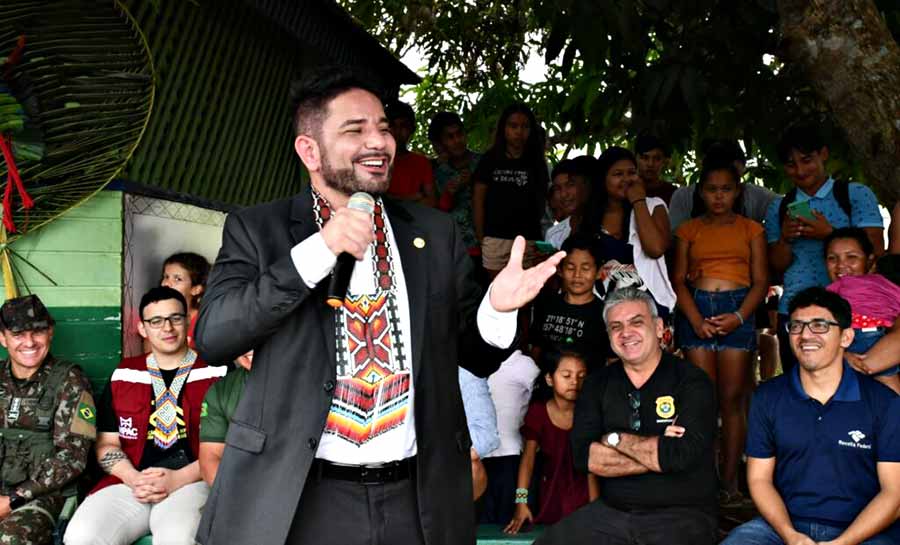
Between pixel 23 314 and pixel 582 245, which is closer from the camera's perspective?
pixel 23 314

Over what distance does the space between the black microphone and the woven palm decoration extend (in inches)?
125

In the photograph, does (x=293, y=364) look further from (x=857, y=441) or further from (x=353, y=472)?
(x=857, y=441)

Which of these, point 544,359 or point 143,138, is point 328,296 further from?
point 143,138

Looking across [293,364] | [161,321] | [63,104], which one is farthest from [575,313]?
[293,364]

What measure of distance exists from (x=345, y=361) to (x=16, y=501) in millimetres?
3137

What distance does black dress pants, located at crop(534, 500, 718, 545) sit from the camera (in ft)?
14.0

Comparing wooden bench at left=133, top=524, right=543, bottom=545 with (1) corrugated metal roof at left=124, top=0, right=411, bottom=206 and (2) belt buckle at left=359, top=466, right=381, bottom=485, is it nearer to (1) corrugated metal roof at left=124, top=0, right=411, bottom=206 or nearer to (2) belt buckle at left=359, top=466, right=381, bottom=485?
(1) corrugated metal roof at left=124, top=0, right=411, bottom=206

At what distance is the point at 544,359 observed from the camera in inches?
205

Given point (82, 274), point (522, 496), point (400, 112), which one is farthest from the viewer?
point (400, 112)

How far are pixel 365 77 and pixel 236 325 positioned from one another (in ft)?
2.45

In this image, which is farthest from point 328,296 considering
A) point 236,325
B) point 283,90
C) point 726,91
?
point 283,90

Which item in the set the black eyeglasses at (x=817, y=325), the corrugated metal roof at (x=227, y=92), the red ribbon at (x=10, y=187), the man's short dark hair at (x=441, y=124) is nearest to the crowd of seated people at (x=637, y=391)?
the black eyeglasses at (x=817, y=325)

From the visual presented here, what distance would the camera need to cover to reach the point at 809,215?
17.6ft

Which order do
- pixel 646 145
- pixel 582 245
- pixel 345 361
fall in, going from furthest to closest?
pixel 646 145 < pixel 582 245 < pixel 345 361
